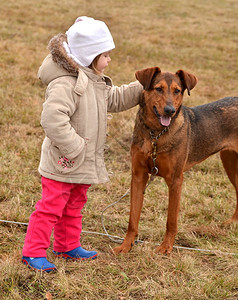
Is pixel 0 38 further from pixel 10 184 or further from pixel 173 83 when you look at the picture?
pixel 173 83

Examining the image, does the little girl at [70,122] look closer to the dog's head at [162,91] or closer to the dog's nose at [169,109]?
the dog's head at [162,91]

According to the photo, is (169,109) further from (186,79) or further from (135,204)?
(135,204)

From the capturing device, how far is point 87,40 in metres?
3.42

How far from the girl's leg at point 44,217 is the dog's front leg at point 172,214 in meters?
1.15

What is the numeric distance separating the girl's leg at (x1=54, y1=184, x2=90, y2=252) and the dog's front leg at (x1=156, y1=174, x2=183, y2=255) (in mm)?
856

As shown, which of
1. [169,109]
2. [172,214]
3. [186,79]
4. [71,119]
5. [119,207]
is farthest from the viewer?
[119,207]

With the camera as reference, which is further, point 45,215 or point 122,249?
point 122,249

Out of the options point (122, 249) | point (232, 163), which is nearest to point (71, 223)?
point (122, 249)

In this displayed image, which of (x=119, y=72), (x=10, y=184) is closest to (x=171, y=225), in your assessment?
(x=10, y=184)

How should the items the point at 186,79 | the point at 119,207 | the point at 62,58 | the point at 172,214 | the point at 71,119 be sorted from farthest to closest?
the point at 119,207 → the point at 172,214 → the point at 186,79 → the point at 71,119 → the point at 62,58

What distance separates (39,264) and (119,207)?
182 centimetres

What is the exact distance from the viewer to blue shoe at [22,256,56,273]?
3.51 m

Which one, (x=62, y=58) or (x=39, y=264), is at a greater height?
(x=62, y=58)

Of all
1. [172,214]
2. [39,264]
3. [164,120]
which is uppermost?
[164,120]
